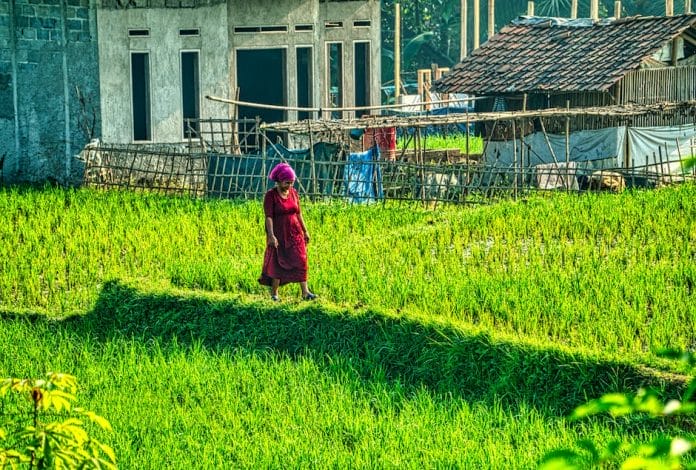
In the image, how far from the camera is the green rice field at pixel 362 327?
22.6ft

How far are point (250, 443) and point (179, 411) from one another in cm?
78

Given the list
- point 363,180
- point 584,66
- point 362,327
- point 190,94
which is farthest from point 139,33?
point 362,327

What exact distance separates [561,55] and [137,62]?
6685 millimetres

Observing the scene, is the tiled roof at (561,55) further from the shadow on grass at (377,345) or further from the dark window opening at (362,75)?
the shadow on grass at (377,345)

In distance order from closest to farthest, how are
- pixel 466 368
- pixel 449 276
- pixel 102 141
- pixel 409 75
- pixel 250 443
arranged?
pixel 250 443, pixel 466 368, pixel 449 276, pixel 102 141, pixel 409 75

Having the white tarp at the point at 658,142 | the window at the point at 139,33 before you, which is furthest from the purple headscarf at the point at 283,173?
the white tarp at the point at 658,142

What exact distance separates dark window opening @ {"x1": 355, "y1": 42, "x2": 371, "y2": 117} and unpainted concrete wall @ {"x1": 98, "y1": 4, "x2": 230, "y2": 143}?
2.70 meters

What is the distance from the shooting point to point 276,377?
318 inches

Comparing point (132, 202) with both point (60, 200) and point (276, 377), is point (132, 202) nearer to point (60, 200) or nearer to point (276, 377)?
point (60, 200)

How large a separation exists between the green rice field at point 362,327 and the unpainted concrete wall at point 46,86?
9.57 ft

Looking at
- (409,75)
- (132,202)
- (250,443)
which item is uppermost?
(409,75)

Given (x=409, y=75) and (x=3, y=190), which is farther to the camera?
(x=409, y=75)

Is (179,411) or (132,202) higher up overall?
(132,202)

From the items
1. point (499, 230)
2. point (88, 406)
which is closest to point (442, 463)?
point (88, 406)
